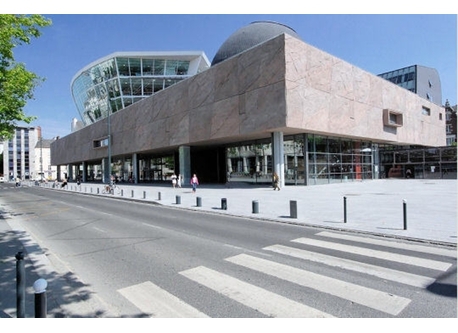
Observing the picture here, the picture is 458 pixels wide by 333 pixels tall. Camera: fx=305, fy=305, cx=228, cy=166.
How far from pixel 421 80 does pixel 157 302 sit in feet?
277

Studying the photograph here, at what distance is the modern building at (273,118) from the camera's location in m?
25.9

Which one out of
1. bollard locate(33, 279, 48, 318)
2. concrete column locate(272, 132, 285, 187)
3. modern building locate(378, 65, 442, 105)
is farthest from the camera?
modern building locate(378, 65, 442, 105)

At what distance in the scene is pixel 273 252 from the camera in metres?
6.89

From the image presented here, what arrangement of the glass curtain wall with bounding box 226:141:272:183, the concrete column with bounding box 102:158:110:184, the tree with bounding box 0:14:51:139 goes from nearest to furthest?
the tree with bounding box 0:14:51:139, the glass curtain wall with bounding box 226:141:272:183, the concrete column with bounding box 102:158:110:184

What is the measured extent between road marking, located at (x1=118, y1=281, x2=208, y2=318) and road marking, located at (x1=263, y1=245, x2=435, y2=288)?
10.0 feet

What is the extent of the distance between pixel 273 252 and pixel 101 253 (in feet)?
13.2

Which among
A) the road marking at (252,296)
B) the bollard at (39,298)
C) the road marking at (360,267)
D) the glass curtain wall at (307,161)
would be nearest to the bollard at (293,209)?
the road marking at (360,267)

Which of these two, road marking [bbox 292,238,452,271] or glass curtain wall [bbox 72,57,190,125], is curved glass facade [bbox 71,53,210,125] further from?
road marking [bbox 292,238,452,271]

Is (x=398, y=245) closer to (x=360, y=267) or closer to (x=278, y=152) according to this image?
(x=360, y=267)

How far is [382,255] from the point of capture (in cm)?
655

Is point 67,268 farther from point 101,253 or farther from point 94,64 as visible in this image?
point 94,64

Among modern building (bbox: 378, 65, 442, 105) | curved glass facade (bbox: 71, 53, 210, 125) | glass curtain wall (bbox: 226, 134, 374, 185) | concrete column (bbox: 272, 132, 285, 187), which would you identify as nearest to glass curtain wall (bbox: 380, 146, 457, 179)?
glass curtain wall (bbox: 226, 134, 374, 185)

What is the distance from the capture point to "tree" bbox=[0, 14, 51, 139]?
10733mm

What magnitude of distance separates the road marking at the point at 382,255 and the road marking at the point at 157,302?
165 inches
